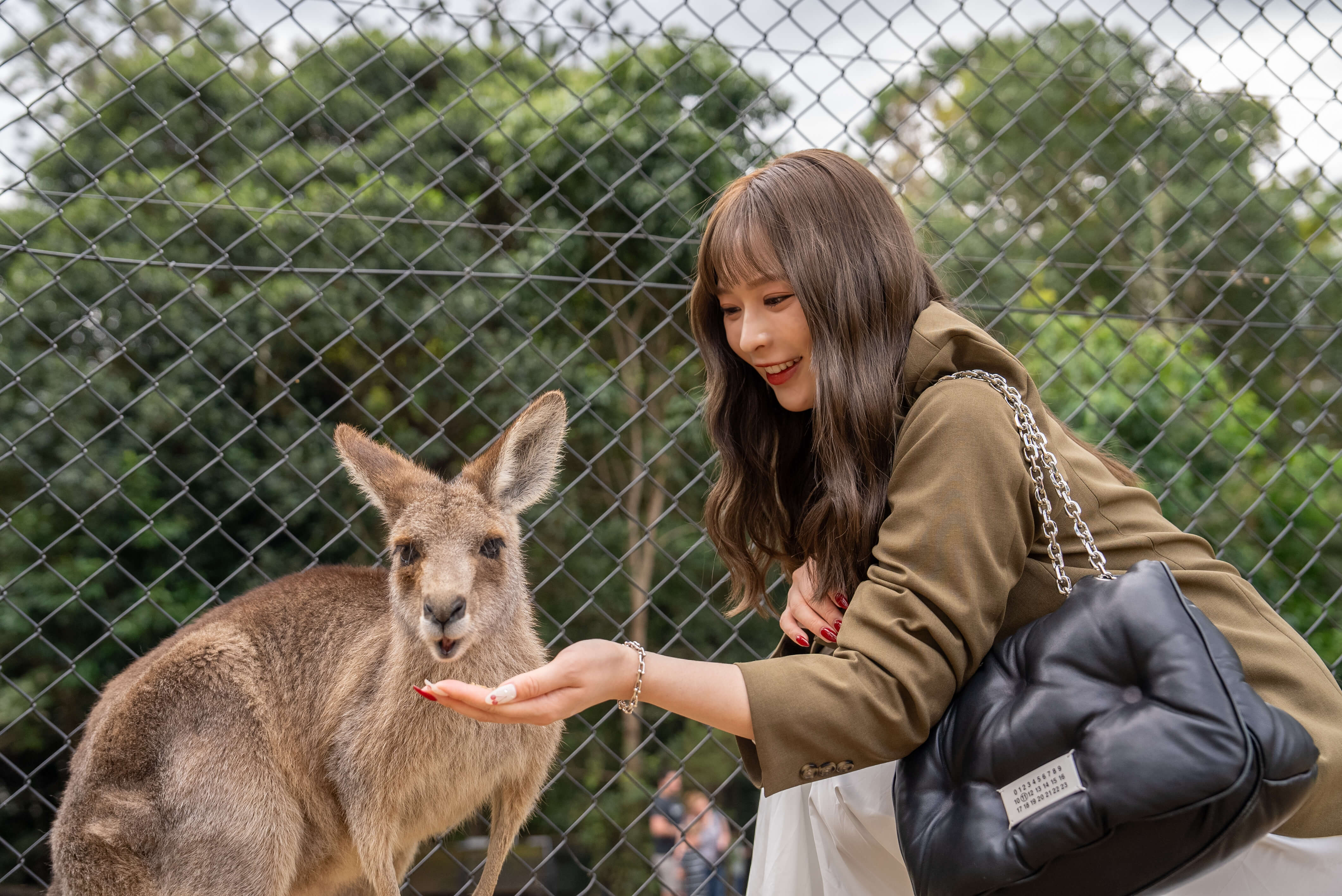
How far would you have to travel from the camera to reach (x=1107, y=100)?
45.4 ft

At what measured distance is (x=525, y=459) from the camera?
2371 millimetres

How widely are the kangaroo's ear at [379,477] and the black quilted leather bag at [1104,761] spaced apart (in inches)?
51.3

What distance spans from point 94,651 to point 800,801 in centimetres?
627

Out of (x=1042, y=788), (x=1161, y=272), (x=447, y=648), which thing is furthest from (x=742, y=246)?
(x=1161, y=272)

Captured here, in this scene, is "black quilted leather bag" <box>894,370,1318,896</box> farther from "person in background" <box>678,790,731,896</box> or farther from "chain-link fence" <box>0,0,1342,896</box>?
"person in background" <box>678,790,731,896</box>

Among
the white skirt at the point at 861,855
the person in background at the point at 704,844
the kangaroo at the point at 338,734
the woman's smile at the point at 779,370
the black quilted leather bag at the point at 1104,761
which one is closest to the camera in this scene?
the black quilted leather bag at the point at 1104,761

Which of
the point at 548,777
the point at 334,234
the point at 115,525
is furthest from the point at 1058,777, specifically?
the point at 115,525

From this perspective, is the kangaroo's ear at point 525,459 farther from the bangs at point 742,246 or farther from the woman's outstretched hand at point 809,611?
the woman's outstretched hand at point 809,611

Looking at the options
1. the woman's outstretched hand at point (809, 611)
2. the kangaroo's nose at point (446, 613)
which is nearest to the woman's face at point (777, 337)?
the woman's outstretched hand at point (809, 611)

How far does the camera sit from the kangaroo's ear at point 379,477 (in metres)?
→ 2.31

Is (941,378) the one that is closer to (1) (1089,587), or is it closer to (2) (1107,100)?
(1) (1089,587)

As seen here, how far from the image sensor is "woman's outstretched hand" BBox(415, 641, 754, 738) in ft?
4.81

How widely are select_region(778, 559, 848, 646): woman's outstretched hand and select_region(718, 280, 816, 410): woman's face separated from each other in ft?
1.19

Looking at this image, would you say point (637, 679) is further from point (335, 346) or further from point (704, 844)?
point (704, 844)
